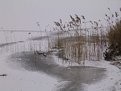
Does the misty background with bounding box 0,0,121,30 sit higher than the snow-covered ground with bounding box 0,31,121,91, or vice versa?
the misty background with bounding box 0,0,121,30

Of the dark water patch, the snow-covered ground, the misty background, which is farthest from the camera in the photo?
the misty background

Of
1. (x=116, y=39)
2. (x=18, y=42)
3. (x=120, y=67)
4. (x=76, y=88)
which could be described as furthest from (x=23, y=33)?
(x=76, y=88)

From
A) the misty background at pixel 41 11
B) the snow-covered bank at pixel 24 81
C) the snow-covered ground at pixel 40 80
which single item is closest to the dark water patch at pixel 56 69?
the snow-covered ground at pixel 40 80

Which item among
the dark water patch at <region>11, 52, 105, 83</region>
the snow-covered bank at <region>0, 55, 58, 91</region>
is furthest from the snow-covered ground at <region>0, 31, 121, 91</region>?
the dark water patch at <region>11, 52, 105, 83</region>

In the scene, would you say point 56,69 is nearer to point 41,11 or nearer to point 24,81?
point 24,81

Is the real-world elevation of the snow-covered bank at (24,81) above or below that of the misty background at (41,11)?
below

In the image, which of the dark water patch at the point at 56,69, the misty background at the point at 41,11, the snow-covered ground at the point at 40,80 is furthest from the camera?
the misty background at the point at 41,11

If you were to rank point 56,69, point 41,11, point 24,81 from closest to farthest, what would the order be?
point 24,81 → point 56,69 → point 41,11

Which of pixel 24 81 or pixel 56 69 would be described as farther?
pixel 56 69

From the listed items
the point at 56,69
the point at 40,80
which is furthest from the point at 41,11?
the point at 40,80

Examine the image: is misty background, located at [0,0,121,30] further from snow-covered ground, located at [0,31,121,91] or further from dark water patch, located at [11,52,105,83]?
snow-covered ground, located at [0,31,121,91]

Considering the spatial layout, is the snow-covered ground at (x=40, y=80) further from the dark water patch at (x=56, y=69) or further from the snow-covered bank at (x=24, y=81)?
the dark water patch at (x=56, y=69)

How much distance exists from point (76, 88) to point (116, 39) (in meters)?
2.63

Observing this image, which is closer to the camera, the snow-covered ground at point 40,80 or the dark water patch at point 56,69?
the snow-covered ground at point 40,80
